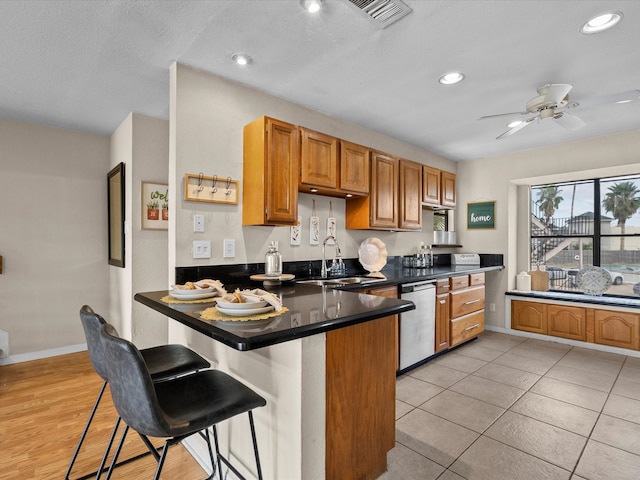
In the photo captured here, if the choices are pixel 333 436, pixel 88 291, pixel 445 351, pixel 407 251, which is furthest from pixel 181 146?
pixel 445 351

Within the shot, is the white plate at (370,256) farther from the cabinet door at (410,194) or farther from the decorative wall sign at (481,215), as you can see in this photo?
the decorative wall sign at (481,215)

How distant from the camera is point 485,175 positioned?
474cm

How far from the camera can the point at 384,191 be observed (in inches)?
137

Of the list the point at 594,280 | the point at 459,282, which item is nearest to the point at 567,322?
the point at 594,280

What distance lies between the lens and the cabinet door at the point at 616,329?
142 inches

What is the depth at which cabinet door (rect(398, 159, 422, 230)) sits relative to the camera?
369 centimetres

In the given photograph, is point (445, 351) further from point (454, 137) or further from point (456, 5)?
point (456, 5)

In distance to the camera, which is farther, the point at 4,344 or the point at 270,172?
the point at 4,344

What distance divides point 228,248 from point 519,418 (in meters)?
2.36

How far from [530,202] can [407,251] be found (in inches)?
75.4

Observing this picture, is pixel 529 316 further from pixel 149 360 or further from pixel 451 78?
pixel 149 360

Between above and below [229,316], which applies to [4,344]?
below

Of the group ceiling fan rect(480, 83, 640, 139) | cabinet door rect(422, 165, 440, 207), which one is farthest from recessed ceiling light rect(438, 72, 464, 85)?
cabinet door rect(422, 165, 440, 207)

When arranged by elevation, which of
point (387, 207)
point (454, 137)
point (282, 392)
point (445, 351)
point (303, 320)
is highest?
point (454, 137)
